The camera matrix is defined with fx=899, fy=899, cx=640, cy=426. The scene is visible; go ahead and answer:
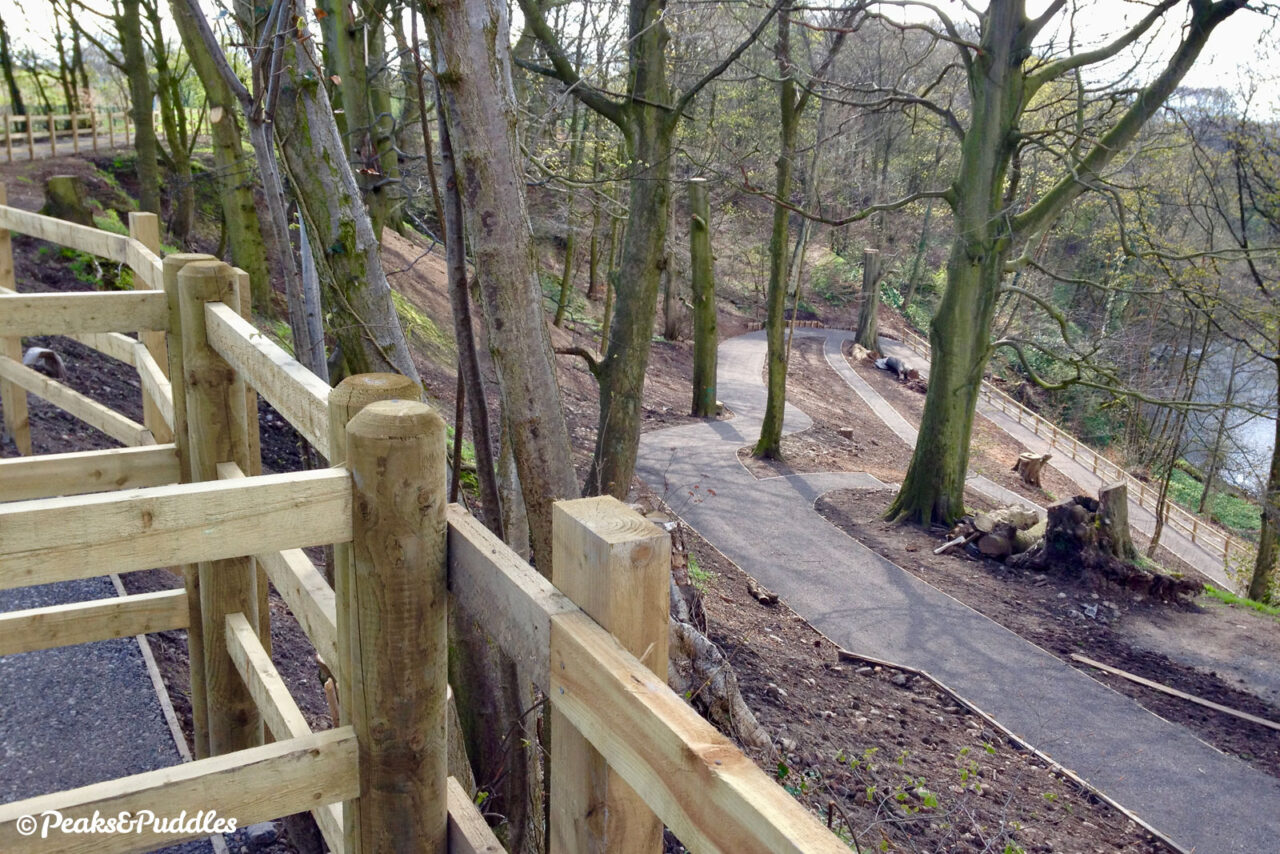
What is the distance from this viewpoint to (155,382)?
11.9 feet

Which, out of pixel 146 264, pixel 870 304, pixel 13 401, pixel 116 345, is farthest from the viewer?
pixel 870 304

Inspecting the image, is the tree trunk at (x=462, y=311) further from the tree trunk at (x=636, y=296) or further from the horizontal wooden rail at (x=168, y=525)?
the tree trunk at (x=636, y=296)

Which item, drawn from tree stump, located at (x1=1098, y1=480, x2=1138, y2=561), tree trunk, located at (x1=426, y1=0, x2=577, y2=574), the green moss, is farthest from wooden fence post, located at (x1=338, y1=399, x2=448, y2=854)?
the green moss

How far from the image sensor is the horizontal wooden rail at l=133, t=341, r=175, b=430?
11.1 feet

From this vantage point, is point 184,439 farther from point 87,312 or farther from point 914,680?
point 914,680

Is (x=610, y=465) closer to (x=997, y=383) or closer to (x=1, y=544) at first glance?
(x=1, y=544)

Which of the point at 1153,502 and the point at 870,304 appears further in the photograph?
the point at 870,304

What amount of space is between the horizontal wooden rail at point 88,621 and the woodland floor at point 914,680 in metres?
1.02

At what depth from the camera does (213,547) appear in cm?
153

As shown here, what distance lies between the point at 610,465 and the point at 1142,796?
17.8 ft

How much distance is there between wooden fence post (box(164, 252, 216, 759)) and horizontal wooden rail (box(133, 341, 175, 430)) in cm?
13

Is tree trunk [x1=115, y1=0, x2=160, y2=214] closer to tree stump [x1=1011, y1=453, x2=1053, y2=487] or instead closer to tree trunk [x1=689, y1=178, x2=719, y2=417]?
tree trunk [x1=689, y1=178, x2=719, y2=417]

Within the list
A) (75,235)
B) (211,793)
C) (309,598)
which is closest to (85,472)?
(309,598)

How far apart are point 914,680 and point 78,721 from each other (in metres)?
6.73
